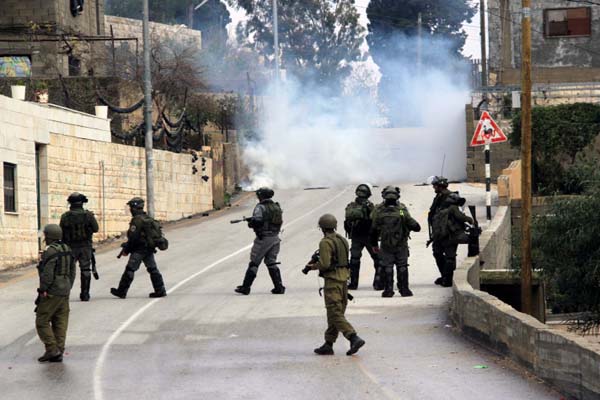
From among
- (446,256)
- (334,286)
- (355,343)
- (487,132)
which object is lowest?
(355,343)

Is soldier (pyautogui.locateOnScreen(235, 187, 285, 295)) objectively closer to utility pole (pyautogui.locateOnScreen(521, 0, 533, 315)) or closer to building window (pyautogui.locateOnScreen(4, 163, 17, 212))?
utility pole (pyautogui.locateOnScreen(521, 0, 533, 315))

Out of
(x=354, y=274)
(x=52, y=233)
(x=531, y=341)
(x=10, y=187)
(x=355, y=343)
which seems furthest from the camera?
(x=10, y=187)

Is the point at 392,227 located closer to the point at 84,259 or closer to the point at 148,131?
the point at 84,259

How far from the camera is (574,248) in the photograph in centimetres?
2069

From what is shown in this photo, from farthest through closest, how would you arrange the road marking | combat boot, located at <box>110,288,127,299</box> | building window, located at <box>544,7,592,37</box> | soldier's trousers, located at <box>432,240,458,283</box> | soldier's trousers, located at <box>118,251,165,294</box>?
building window, located at <box>544,7,592,37</box> < soldier's trousers, located at <box>432,240,458,283</box> < combat boot, located at <box>110,288,127,299</box> < soldier's trousers, located at <box>118,251,165,294</box> < the road marking

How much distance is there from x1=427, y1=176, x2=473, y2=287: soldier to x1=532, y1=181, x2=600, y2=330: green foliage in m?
1.77

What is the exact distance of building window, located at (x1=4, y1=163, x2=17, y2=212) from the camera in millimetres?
26984

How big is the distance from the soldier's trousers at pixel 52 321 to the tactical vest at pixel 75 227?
5208 millimetres

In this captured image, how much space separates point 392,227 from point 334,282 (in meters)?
5.15

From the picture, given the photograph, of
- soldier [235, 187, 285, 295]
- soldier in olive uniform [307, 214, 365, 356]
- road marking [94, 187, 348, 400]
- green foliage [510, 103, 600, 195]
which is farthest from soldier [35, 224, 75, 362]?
green foliage [510, 103, 600, 195]

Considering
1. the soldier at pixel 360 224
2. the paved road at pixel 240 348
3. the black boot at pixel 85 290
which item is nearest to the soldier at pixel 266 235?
the paved road at pixel 240 348

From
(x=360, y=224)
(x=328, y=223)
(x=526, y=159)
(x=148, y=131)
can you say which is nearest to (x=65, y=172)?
(x=148, y=131)

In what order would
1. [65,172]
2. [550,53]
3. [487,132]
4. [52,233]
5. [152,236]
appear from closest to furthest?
[52,233] < [152,236] < [487,132] < [65,172] < [550,53]

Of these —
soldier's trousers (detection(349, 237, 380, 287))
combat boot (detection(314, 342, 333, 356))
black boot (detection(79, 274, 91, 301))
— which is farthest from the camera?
soldier's trousers (detection(349, 237, 380, 287))
